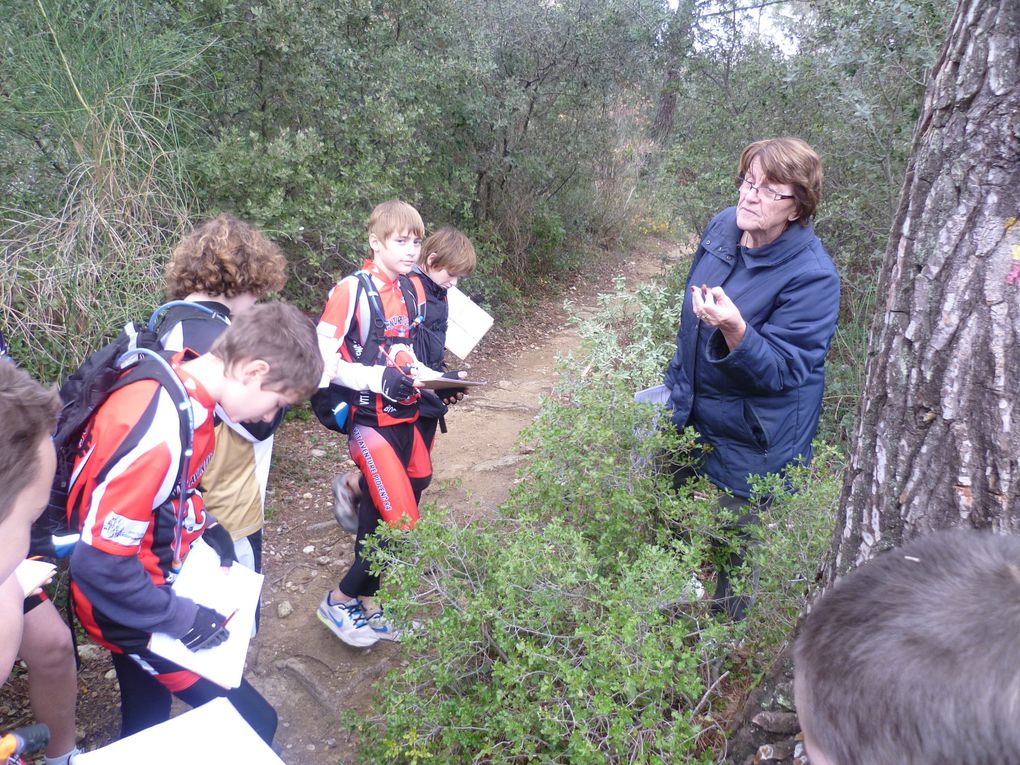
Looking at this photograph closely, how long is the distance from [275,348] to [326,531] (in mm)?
2691

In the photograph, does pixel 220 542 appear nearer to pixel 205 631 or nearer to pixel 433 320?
pixel 205 631

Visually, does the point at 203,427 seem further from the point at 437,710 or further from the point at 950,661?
the point at 950,661

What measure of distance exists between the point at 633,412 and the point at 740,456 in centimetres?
45

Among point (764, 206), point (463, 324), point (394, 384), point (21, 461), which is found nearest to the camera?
point (21, 461)

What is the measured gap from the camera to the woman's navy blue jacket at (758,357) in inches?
103

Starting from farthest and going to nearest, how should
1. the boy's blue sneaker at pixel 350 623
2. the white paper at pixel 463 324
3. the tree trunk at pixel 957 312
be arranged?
the white paper at pixel 463 324 → the boy's blue sneaker at pixel 350 623 → the tree trunk at pixel 957 312

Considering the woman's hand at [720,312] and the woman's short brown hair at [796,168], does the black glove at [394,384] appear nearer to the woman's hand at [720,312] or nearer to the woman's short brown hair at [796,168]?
the woman's hand at [720,312]

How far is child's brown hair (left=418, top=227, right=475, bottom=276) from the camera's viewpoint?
3.70 m

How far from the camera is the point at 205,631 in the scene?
2.14 m

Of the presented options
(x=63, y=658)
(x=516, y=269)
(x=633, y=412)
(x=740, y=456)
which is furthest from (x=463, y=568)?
(x=516, y=269)

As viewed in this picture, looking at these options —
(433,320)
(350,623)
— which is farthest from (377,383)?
(350,623)

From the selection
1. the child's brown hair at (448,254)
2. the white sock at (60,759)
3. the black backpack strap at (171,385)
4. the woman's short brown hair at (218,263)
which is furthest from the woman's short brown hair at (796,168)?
the white sock at (60,759)

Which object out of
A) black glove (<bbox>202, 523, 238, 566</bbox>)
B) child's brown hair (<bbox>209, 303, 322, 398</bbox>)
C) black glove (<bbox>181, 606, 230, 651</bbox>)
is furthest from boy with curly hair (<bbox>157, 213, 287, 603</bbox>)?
black glove (<bbox>181, 606, 230, 651</bbox>)

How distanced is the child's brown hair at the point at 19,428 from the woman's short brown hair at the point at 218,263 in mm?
1353
